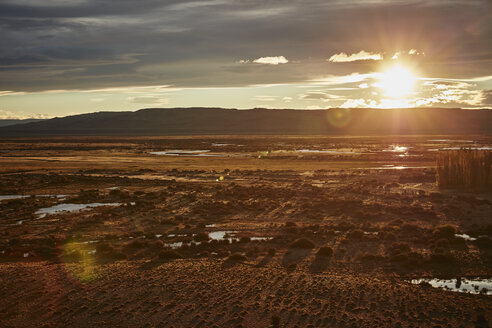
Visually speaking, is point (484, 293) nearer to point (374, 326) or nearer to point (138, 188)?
point (374, 326)

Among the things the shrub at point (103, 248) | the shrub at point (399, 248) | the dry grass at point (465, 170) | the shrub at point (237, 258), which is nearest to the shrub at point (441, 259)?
the shrub at point (399, 248)

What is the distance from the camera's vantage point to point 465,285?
15070 millimetres

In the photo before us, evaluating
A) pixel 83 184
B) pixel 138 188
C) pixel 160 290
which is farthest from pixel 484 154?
pixel 83 184

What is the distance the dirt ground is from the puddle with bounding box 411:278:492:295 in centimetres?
40

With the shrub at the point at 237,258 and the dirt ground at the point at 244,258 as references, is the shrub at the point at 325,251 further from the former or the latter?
the shrub at the point at 237,258

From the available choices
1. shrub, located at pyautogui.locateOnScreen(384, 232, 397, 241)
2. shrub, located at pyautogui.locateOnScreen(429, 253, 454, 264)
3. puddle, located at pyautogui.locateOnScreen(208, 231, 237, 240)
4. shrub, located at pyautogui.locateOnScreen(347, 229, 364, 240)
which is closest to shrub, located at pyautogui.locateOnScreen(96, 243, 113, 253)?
puddle, located at pyautogui.locateOnScreen(208, 231, 237, 240)

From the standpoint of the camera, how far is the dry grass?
3675 centimetres

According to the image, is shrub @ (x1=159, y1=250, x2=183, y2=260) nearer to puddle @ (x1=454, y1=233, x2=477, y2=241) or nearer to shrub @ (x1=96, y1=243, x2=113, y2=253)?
shrub @ (x1=96, y1=243, x2=113, y2=253)

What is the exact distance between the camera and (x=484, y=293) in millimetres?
14180

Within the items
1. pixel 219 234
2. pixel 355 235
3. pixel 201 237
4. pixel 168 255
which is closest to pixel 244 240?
pixel 201 237

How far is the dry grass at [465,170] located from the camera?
36.8 meters

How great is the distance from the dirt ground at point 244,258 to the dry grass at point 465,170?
1700 millimetres

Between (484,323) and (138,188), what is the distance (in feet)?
105

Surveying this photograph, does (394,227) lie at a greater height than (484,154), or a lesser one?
lesser
